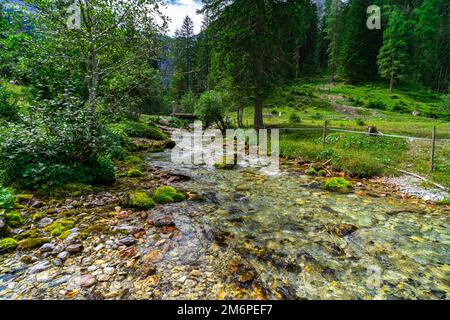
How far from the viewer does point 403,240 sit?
14.1 feet

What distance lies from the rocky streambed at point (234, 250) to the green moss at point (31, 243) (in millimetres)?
14

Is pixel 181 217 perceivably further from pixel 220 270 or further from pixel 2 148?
pixel 2 148

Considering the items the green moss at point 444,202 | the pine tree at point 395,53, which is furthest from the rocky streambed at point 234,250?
the pine tree at point 395,53

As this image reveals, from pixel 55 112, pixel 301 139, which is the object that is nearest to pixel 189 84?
pixel 301 139

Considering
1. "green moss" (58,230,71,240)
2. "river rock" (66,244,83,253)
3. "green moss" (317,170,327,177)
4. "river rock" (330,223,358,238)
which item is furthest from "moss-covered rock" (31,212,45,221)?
"green moss" (317,170,327,177)

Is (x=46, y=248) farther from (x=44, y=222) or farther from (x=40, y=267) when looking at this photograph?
(x=44, y=222)

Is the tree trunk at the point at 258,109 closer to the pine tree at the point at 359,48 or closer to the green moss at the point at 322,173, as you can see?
the green moss at the point at 322,173

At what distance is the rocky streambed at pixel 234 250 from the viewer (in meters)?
3.00

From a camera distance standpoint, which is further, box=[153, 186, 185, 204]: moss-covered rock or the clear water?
box=[153, 186, 185, 204]: moss-covered rock

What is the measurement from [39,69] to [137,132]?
31.0 ft

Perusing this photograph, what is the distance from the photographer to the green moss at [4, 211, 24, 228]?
4.24 meters

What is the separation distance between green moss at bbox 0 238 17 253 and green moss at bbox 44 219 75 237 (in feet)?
1.62

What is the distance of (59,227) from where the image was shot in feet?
13.8

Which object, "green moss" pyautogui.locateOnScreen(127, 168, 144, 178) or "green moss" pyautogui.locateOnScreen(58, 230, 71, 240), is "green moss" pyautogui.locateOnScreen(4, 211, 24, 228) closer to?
"green moss" pyautogui.locateOnScreen(58, 230, 71, 240)
